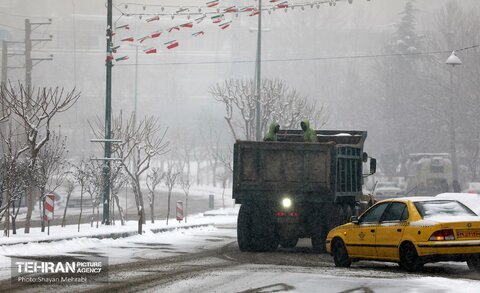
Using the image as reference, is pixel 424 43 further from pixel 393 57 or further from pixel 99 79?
pixel 99 79

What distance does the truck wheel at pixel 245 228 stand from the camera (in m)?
24.2

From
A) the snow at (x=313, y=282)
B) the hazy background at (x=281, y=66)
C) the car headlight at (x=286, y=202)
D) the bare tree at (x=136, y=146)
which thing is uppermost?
Result: the hazy background at (x=281, y=66)

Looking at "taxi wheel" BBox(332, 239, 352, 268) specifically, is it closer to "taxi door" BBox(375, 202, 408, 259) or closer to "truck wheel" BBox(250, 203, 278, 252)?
"taxi door" BBox(375, 202, 408, 259)

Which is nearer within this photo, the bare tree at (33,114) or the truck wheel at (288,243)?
the truck wheel at (288,243)

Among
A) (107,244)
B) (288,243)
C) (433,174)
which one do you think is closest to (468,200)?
(288,243)

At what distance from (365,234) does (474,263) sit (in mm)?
2162

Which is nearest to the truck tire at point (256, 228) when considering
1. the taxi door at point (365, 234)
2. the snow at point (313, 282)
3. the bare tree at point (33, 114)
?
the taxi door at point (365, 234)

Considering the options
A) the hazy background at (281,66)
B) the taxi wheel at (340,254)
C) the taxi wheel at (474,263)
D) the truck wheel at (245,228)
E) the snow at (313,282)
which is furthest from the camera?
the hazy background at (281,66)

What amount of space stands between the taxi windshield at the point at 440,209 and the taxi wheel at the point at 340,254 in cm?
195

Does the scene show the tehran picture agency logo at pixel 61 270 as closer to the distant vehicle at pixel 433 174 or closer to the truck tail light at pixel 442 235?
the truck tail light at pixel 442 235

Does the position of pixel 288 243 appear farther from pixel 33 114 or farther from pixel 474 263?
pixel 33 114

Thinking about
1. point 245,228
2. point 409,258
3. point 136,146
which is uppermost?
point 136,146

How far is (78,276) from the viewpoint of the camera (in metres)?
17.2

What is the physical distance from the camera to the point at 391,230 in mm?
18766
